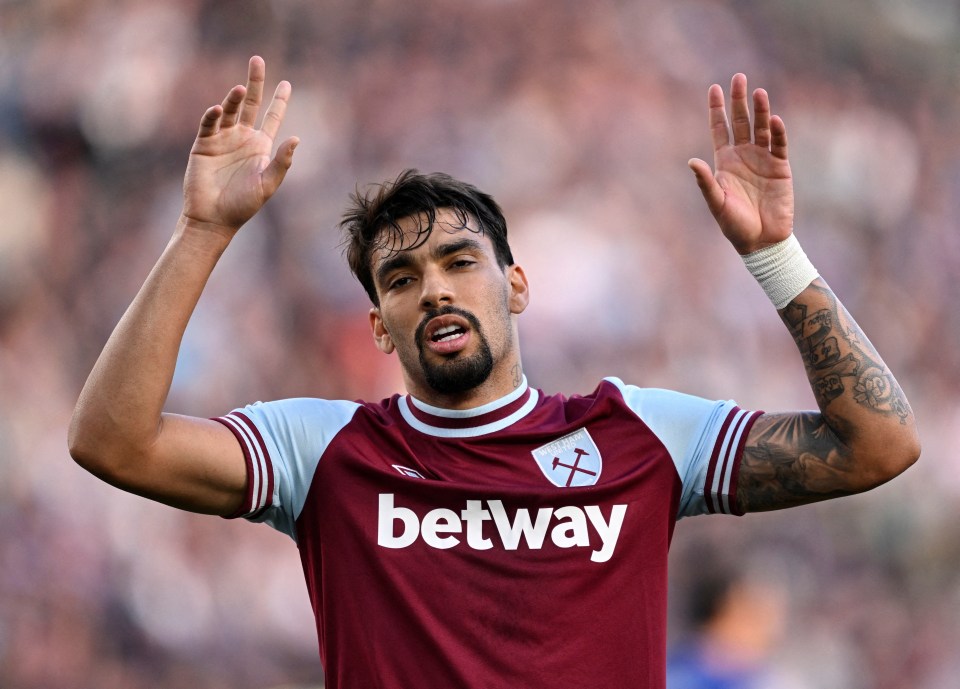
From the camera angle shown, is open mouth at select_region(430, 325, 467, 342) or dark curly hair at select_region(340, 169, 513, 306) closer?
open mouth at select_region(430, 325, 467, 342)

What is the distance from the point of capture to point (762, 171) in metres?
2.45

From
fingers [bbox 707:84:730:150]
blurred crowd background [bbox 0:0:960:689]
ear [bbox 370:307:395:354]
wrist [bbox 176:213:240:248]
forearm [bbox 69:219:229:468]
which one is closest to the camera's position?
forearm [bbox 69:219:229:468]

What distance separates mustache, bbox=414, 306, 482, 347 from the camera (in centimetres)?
255

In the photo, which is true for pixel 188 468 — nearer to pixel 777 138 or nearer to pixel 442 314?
pixel 442 314

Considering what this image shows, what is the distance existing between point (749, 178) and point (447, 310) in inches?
29.4

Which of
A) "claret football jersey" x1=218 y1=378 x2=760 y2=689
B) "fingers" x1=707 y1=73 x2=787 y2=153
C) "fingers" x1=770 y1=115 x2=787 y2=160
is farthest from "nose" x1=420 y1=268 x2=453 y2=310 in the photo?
"fingers" x1=770 y1=115 x2=787 y2=160

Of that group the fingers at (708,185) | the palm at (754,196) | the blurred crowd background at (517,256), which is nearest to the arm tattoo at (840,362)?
the palm at (754,196)

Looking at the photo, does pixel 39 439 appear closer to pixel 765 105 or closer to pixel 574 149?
pixel 574 149

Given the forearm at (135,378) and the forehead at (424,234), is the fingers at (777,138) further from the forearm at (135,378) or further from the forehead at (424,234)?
the forearm at (135,378)

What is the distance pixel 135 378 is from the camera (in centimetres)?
215

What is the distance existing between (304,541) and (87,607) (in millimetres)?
2424

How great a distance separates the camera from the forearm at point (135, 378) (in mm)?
2141

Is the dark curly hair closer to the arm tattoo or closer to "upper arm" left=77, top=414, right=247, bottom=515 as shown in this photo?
"upper arm" left=77, top=414, right=247, bottom=515

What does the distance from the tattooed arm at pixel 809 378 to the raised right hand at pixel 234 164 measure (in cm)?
91
